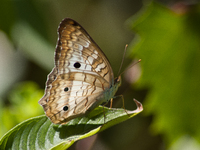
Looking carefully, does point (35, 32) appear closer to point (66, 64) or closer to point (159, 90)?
point (66, 64)

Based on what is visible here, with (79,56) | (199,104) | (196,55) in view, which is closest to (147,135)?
(199,104)

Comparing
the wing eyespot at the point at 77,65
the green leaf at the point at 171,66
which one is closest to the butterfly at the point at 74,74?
the wing eyespot at the point at 77,65

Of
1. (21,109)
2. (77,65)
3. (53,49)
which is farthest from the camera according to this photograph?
(53,49)

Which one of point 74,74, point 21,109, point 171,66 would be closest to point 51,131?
point 74,74

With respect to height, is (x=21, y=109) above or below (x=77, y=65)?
below

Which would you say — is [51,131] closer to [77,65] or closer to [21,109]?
[77,65]

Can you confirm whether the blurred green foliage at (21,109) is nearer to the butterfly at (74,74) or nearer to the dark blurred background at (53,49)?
the dark blurred background at (53,49)

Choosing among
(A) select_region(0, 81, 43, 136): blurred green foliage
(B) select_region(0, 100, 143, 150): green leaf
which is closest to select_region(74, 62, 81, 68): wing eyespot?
(B) select_region(0, 100, 143, 150): green leaf

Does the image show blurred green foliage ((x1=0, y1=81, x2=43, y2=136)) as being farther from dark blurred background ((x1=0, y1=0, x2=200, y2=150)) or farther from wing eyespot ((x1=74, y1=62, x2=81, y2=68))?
wing eyespot ((x1=74, y1=62, x2=81, y2=68))
